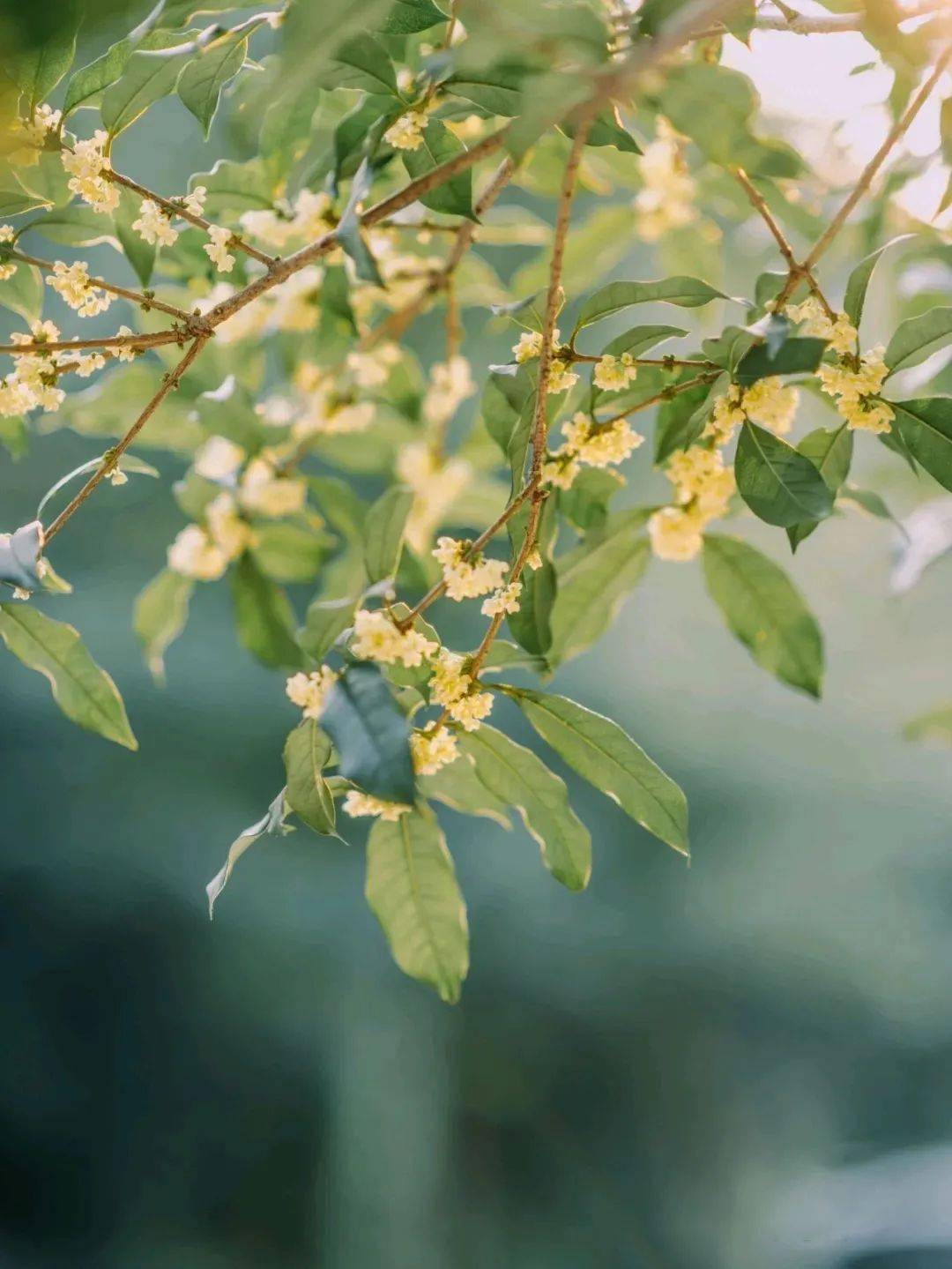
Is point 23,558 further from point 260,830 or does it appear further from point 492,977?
point 492,977

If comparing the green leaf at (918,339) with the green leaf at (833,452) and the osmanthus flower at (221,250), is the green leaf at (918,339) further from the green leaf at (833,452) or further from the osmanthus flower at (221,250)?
the osmanthus flower at (221,250)

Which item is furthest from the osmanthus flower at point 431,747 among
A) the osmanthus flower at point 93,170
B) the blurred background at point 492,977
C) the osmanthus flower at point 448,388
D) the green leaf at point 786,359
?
the blurred background at point 492,977

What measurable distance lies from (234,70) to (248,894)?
166cm

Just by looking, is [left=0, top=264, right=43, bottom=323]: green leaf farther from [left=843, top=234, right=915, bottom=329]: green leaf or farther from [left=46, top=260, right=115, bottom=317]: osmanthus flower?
[left=843, top=234, right=915, bottom=329]: green leaf

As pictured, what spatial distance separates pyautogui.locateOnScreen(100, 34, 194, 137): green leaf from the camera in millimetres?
599

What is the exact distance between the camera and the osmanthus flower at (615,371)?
1.97 ft

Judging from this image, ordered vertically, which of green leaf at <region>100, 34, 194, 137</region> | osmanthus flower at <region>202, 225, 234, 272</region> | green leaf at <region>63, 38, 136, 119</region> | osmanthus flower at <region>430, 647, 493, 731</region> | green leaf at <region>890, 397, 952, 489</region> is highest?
green leaf at <region>63, 38, 136, 119</region>

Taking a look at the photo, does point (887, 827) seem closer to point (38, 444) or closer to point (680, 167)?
point (680, 167)

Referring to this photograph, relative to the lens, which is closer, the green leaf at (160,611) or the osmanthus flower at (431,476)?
the green leaf at (160,611)

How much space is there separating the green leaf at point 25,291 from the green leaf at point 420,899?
40cm

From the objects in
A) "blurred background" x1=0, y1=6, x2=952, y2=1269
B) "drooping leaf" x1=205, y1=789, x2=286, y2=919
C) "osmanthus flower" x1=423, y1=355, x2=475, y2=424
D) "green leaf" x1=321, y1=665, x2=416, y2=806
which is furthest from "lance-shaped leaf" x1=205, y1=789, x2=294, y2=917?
"blurred background" x1=0, y1=6, x2=952, y2=1269

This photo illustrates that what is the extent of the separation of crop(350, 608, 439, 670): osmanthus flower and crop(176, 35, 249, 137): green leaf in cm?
30

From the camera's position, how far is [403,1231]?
1826 millimetres

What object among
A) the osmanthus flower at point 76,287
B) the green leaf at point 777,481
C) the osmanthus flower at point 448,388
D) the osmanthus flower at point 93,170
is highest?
the osmanthus flower at point 448,388
